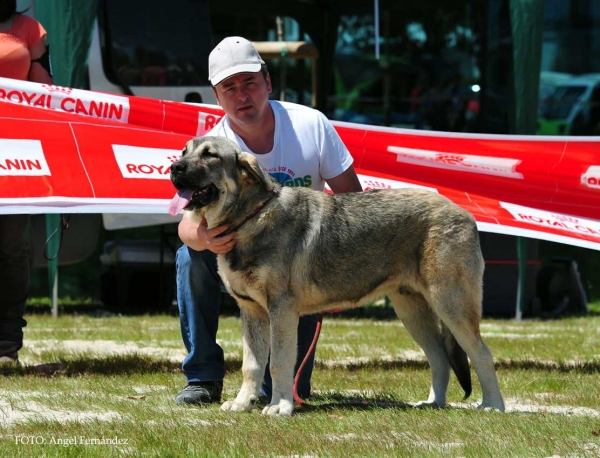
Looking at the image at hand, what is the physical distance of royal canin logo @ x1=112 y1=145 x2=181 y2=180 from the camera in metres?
7.18

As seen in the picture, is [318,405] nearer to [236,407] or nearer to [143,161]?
[236,407]

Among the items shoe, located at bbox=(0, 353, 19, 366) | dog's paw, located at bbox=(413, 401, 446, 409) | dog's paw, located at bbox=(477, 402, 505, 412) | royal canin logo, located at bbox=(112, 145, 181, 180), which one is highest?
royal canin logo, located at bbox=(112, 145, 181, 180)

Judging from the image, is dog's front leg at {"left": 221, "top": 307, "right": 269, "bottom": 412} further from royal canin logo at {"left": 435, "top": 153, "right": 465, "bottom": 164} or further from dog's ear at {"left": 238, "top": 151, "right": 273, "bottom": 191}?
royal canin logo at {"left": 435, "top": 153, "right": 465, "bottom": 164}

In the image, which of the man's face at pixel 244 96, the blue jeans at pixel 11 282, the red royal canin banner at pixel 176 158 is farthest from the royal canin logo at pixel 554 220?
the blue jeans at pixel 11 282

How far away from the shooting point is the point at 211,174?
4.83 metres

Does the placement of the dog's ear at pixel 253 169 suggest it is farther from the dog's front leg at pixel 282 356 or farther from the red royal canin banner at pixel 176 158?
the red royal canin banner at pixel 176 158

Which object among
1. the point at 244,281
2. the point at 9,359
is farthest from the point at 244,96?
the point at 9,359

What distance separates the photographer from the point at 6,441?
4434 millimetres

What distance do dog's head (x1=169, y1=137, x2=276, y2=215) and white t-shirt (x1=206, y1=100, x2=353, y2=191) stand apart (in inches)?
19.6

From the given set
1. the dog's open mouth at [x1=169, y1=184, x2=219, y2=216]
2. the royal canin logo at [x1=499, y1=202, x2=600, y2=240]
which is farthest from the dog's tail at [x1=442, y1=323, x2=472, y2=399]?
the royal canin logo at [x1=499, y1=202, x2=600, y2=240]

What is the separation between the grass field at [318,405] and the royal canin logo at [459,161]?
4.49 ft

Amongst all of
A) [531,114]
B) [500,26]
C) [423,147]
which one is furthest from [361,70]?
[423,147]

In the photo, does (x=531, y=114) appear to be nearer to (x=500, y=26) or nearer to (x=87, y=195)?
(x=500, y=26)

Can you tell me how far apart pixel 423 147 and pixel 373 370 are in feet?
6.27
